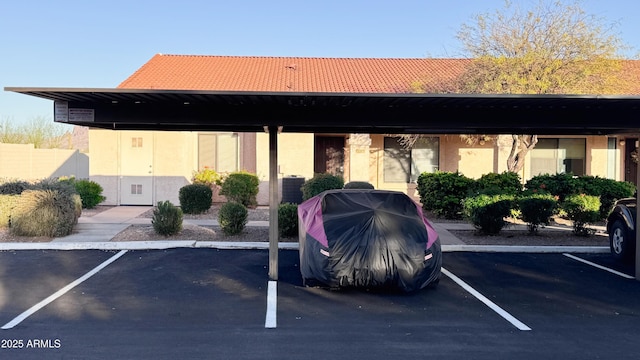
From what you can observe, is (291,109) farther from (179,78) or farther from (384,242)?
(179,78)

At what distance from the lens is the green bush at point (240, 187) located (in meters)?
16.4

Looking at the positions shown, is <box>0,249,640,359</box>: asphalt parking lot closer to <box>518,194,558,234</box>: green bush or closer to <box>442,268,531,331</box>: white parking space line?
<box>442,268,531,331</box>: white parking space line

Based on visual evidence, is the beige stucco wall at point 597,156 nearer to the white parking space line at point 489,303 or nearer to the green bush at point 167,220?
the white parking space line at point 489,303

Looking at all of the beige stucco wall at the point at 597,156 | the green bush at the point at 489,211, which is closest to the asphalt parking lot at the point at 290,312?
the green bush at the point at 489,211

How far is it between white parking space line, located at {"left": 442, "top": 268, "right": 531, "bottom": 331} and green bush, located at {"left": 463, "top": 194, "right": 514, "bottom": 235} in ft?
10.6

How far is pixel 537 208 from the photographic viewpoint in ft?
40.4

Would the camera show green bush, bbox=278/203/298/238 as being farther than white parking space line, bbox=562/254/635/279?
Yes

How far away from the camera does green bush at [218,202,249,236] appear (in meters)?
12.0

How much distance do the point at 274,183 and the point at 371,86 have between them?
41.3ft

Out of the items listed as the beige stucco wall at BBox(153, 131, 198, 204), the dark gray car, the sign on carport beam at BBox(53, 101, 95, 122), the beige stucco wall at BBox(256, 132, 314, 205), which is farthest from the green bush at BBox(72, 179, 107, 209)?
the dark gray car

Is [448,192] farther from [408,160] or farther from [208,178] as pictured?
[208,178]

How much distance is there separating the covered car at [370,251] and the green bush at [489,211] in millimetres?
4472

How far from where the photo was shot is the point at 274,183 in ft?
29.8

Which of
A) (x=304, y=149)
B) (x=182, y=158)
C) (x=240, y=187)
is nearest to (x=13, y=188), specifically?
(x=182, y=158)
